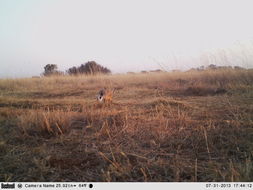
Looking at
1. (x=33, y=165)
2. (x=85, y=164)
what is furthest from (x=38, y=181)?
(x=85, y=164)

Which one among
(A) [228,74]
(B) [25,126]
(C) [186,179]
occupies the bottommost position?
(C) [186,179]

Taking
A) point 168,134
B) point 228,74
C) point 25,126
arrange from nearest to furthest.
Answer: point 168,134 → point 25,126 → point 228,74

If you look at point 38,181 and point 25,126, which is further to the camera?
point 25,126

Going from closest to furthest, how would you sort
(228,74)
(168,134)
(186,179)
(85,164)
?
(186,179), (85,164), (168,134), (228,74)

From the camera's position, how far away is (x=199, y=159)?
1.01 m

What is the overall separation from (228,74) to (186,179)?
5.08 metres

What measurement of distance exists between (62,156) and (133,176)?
1.64ft

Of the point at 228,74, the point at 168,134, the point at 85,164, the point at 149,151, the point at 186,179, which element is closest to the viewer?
the point at 186,179

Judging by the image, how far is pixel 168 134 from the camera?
4.35 ft

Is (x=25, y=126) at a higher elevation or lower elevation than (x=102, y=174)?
higher

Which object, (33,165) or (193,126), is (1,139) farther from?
(193,126)

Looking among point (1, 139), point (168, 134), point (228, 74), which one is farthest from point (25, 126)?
point (228, 74)

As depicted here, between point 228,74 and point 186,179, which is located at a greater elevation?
point 228,74

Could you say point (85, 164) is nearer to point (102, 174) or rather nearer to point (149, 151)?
point (102, 174)
